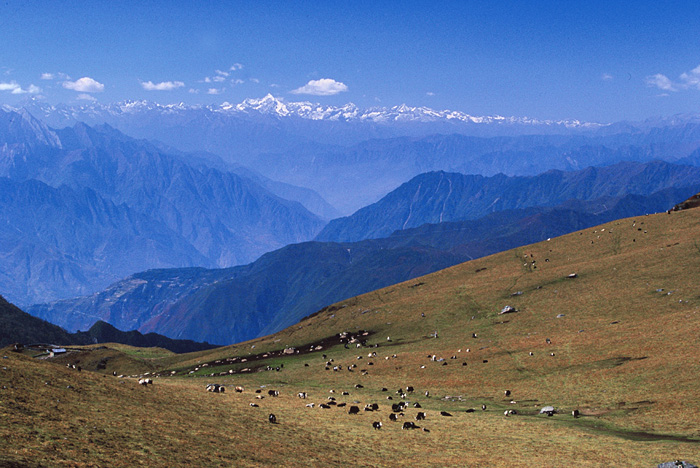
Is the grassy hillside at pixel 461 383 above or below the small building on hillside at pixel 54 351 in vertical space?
above

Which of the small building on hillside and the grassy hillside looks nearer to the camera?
the grassy hillside

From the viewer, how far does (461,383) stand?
185 ft

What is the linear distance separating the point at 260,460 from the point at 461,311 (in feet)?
219

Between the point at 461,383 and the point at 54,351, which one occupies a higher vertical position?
the point at 461,383

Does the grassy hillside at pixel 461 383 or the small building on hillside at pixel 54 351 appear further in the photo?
the small building on hillside at pixel 54 351

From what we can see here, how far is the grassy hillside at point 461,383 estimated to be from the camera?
88.3 ft

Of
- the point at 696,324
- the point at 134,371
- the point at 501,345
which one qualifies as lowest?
the point at 134,371

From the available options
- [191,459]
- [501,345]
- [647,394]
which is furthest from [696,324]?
[191,459]

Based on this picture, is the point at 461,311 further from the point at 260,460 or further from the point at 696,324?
the point at 260,460

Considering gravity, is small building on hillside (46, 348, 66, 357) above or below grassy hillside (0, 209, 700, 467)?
below

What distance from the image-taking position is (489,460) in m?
30.1

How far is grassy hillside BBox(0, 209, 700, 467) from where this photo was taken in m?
26.9

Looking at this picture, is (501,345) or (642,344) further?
(501,345)

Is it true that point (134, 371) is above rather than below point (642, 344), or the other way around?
below
